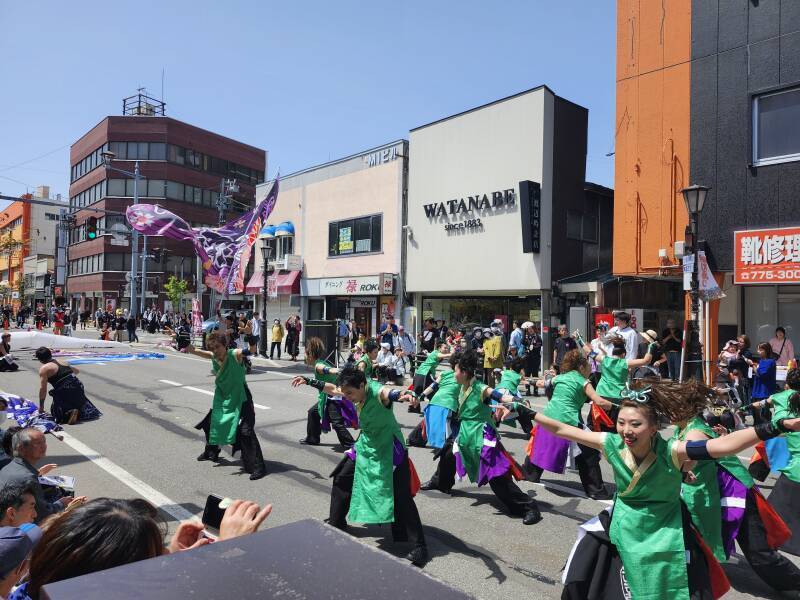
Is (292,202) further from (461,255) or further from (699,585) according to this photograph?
(699,585)

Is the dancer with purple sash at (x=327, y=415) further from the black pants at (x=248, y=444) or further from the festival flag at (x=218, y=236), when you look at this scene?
the festival flag at (x=218, y=236)

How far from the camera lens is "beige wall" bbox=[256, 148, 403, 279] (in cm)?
2492

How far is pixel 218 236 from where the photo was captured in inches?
784

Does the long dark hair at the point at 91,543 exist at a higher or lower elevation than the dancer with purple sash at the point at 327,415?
higher

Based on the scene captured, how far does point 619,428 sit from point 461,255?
1909 centimetres

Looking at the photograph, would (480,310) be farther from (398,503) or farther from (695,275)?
(398,503)

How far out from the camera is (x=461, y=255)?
21922 mm

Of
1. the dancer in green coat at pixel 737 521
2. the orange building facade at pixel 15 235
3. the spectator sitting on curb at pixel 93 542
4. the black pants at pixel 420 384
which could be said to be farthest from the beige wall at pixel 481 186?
the orange building facade at pixel 15 235

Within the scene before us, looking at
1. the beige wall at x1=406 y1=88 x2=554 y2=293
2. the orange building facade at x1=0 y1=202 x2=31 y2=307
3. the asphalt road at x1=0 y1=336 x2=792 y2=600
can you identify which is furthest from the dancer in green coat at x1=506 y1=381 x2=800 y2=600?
the orange building facade at x1=0 y1=202 x2=31 y2=307

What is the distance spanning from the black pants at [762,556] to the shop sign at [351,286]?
2096 cm

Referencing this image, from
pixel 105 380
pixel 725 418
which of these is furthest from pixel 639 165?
pixel 105 380

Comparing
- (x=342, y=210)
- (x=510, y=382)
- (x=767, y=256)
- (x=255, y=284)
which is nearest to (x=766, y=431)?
(x=510, y=382)

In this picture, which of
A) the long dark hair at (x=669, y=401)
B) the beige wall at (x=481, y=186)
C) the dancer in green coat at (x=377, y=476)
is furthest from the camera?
the beige wall at (x=481, y=186)

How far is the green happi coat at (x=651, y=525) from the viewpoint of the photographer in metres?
2.81
